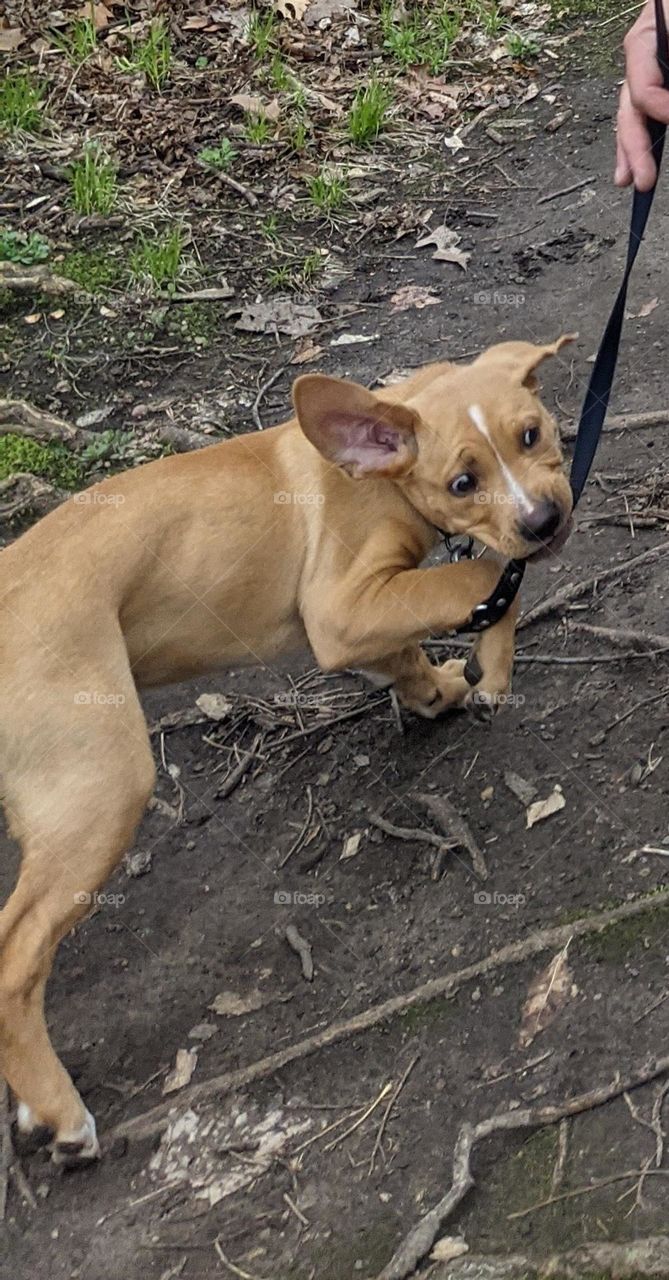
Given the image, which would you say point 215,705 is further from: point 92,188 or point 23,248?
point 92,188

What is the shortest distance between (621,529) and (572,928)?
2.26 meters

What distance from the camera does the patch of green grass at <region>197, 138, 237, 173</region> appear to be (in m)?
9.36

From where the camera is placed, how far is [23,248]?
859cm

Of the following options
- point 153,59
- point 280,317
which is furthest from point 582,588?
point 153,59

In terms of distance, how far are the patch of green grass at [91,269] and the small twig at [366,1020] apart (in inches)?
220

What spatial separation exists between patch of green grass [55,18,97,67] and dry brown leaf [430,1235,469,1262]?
9.30 m

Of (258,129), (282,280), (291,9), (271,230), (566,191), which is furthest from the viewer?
(291,9)

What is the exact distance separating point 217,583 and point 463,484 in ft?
3.26

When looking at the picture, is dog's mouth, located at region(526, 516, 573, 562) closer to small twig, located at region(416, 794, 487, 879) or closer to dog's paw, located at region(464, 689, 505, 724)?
dog's paw, located at region(464, 689, 505, 724)

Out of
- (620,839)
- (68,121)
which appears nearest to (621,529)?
(620,839)

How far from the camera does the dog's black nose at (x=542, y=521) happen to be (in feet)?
13.7

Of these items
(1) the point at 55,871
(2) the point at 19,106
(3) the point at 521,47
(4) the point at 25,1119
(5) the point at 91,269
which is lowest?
(4) the point at 25,1119

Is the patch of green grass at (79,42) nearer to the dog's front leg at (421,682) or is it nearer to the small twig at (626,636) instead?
the dog's front leg at (421,682)

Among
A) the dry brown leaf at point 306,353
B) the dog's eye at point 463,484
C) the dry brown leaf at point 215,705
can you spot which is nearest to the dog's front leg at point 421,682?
the dry brown leaf at point 215,705
